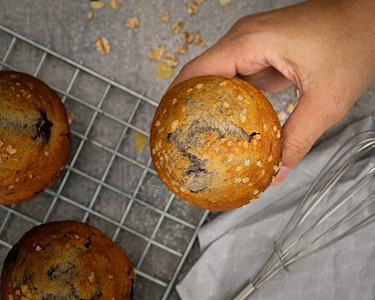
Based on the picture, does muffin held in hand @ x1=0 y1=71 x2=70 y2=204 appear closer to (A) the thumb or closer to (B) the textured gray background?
(B) the textured gray background

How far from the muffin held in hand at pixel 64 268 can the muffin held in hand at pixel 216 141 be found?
284 mm

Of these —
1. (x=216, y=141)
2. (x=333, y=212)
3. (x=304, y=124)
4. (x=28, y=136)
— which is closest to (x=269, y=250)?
(x=333, y=212)

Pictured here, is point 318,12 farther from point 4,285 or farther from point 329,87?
point 4,285

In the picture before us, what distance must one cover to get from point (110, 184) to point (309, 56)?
62cm

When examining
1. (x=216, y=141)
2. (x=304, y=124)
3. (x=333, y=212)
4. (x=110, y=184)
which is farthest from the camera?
(x=110, y=184)

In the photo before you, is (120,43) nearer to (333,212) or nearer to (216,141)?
(216,141)

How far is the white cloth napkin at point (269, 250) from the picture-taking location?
0.99m

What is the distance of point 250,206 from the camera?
3.55 feet

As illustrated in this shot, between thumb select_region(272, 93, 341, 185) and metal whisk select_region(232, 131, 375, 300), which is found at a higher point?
thumb select_region(272, 93, 341, 185)

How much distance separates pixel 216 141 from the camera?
0.65m

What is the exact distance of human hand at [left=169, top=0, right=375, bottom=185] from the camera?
0.82 meters

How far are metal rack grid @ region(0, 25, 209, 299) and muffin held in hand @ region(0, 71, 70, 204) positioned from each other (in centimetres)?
17

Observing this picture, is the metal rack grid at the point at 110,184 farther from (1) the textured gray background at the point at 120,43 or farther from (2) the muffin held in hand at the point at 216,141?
(2) the muffin held in hand at the point at 216,141

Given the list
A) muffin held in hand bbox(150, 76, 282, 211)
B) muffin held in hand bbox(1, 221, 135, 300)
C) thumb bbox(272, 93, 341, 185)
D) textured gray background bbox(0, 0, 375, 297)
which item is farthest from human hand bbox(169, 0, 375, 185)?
muffin held in hand bbox(1, 221, 135, 300)
